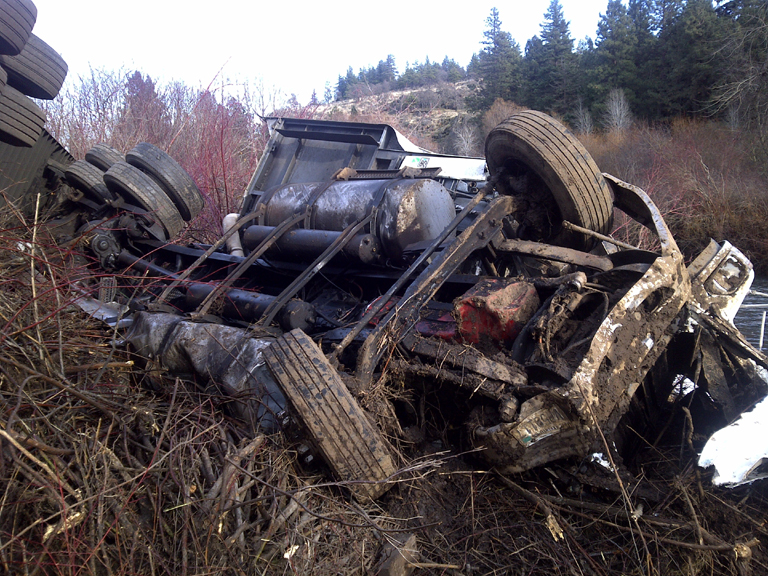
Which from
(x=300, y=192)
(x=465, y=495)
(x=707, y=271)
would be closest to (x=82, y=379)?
(x=465, y=495)

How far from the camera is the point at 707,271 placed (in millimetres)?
2951

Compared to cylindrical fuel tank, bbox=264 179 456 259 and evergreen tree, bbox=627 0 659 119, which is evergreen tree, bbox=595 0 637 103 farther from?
cylindrical fuel tank, bbox=264 179 456 259

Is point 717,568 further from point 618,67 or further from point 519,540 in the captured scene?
point 618,67

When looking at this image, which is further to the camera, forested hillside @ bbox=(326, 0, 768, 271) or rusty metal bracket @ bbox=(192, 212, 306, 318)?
forested hillside @ bbox=(326, 0, 768, 271)

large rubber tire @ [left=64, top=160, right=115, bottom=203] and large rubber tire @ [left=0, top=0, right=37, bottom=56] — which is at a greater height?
large rubber tire @ [left=0, top=0, right=37, bottom=56]

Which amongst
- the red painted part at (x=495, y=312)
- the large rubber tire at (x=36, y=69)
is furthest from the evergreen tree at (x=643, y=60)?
the red painted part at (x=495, y=312)

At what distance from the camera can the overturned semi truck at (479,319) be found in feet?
7.54

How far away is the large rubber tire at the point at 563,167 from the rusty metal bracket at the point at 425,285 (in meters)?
0.34

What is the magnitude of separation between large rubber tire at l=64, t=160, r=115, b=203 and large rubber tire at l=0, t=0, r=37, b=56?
148 cm

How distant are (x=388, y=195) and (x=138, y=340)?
6.76ft

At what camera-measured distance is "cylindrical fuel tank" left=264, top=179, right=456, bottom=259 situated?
3.93 metres

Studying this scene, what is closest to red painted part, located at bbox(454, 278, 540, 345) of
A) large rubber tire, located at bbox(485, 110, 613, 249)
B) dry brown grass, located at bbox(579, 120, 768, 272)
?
large rubber tire, located at bbox(485, 110, 613, 249)

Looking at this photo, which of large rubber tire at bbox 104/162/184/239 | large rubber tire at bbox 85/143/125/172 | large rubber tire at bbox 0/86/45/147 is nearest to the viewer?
large rubber tire at bbox 0/86/45/147

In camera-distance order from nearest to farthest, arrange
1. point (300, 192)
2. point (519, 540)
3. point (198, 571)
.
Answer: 1. point (198, 571)
2. point (519, 540)
3. point (300, 192)
